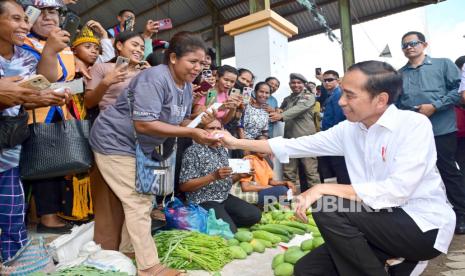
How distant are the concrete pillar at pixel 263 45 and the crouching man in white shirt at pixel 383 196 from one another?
13.3ft

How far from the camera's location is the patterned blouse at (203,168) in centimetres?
344

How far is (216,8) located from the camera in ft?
35.1

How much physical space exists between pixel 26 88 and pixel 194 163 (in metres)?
1.81

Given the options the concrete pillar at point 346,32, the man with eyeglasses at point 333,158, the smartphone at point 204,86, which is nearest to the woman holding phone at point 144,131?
the smartphone at point 204,86

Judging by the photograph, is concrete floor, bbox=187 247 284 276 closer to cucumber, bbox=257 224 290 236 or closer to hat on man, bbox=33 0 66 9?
cucumber, bbox=257 224 290 236

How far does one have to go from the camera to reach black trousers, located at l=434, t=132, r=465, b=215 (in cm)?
340

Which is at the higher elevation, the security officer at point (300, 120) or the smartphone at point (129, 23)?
the smartphone at point (129, 23)

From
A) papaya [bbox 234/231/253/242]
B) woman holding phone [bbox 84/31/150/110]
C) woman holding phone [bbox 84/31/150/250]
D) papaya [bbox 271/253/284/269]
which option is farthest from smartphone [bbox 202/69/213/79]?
papaya [bbox 271/253/284/269]

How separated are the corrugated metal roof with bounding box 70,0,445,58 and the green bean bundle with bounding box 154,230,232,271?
8.17 m

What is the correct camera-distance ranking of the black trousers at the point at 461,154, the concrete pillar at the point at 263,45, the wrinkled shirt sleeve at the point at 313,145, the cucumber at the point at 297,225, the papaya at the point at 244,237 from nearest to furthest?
the wrinkled shirt sleeve at the point at 313,145
the papaya at the point at 244,237
the cucumber at the point at 297,225
the black trousers at the point at 461,154
the concrete pillar at the point at 263,45

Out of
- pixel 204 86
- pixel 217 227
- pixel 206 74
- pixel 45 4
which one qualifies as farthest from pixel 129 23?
pixel 217 227

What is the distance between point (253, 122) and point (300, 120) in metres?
1.09

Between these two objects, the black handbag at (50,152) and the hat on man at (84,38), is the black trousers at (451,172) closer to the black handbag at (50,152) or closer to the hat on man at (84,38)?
the black handbag at (50,152)

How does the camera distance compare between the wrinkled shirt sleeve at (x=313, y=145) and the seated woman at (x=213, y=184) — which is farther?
the seated woman at (x=213, y=184)
